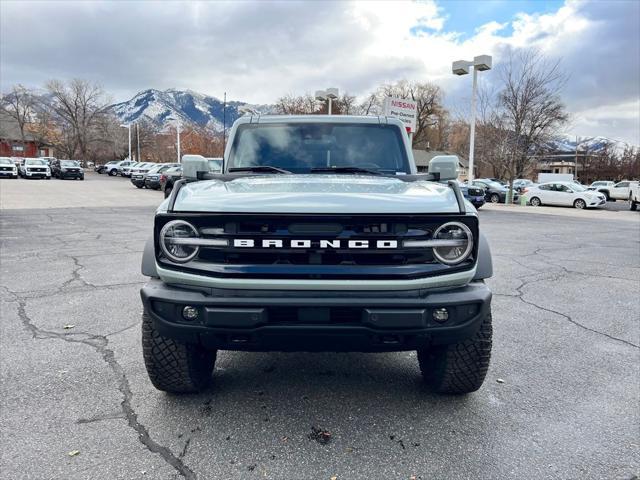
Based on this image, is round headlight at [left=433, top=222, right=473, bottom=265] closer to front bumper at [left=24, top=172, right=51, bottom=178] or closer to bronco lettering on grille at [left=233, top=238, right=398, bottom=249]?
bronco lettering on grille at [left=233, top=238, right=398, bottom=249]

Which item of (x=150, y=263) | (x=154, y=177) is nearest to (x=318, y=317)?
(x=150, y=263)

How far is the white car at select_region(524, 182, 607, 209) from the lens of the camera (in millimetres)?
24891

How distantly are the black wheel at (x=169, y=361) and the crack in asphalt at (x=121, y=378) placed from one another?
10.4 inches

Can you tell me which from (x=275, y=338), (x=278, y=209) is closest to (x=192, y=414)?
(x=275, y=338)

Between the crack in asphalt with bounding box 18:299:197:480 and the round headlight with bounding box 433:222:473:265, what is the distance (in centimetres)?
166

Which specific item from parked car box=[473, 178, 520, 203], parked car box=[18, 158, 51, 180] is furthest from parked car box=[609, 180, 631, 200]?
parked car box=[18, 158, 51, 180]

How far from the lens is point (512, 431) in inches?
106

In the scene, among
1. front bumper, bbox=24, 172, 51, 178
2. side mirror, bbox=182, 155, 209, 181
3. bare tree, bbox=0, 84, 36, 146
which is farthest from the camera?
bare tree, bbox=0, 84, 36, 146

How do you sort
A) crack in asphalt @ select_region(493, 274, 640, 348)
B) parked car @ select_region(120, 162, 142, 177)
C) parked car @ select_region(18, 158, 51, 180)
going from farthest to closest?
parked car @ select_region(120, 162, 142, 177) < parked car @ select_region(18, 158, 51, 180) < crack in asphalt @ select_region(493, 274, 640, 348)

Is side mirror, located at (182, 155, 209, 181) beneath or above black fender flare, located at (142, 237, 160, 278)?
above

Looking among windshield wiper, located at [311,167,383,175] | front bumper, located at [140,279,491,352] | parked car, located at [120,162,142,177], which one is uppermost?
parked car, located at [120,162,142,177]

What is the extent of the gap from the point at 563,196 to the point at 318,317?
2729 cm

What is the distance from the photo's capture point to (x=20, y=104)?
7169 cm

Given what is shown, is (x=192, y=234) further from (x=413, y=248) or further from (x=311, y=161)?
(x=311, y=161)
